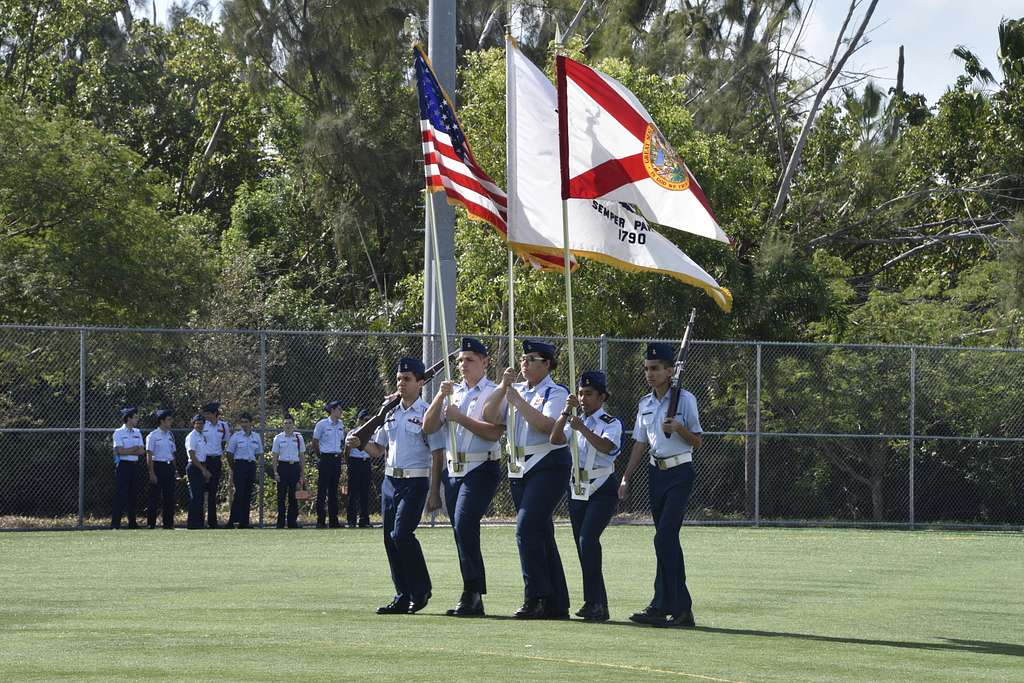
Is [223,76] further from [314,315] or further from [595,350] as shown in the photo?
[595,350]

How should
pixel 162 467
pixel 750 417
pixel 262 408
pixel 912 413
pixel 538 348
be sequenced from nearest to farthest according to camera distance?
pixel 538 348, pixel 262 408, pixel 162 467, pixel 912 413, pixel 750 417

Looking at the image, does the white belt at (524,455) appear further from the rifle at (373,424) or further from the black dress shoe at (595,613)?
the black dress shoe at (595,613)

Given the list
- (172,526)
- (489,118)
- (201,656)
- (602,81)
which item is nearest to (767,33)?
(489,118)

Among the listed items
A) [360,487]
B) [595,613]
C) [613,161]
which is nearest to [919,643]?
[595,613]

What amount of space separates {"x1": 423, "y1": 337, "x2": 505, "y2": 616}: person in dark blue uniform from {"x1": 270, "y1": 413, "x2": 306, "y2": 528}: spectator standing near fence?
10330mm

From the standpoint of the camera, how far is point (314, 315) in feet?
109

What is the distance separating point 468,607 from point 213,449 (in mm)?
10770

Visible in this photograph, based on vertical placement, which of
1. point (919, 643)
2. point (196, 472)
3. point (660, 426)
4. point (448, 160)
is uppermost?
point (448, 160)

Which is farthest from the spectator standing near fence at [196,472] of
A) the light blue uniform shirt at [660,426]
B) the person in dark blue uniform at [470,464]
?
the light blue uniform shirt at [660,426]

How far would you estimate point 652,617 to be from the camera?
10164 millimetres

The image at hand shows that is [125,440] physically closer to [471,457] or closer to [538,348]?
[471,457]

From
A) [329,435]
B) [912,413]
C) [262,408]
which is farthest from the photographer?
[912,413]

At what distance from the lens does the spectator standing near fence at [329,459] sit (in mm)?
20641

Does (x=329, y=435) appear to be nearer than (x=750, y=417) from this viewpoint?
Yes
